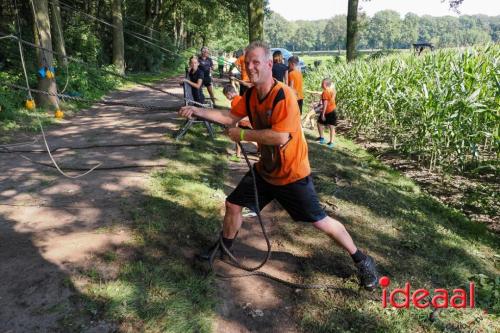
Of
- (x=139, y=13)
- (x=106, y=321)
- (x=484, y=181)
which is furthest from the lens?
(x=139, y=13)

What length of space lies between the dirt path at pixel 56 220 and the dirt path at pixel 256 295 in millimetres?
899

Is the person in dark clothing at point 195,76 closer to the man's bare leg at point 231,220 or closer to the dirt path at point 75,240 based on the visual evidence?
the dirt path at point 75,240

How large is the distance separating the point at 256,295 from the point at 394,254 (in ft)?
5.41

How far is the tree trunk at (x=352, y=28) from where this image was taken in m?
17.7

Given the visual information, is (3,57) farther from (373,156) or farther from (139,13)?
(139,13)

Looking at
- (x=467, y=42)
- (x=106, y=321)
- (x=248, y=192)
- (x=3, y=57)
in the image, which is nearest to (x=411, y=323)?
(x=248, y=192)

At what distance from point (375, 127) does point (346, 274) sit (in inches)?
283

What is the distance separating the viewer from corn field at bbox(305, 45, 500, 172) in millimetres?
5852

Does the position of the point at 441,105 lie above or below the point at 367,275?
above

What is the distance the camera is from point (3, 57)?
12.7 m

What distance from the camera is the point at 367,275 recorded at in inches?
130

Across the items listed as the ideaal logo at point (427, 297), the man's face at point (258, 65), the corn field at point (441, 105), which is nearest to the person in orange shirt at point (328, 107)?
the corn field at point (441, 105)

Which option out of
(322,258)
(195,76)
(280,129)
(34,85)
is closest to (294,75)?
(195,76)

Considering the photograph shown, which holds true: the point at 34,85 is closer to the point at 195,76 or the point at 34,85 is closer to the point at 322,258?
the point at 195,76
